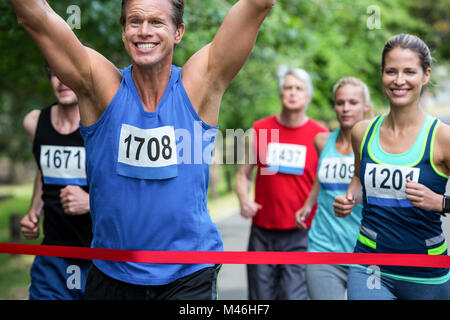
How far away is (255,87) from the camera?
12.5 meters

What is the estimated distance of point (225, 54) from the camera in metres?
2.45

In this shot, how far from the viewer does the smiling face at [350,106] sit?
428cm

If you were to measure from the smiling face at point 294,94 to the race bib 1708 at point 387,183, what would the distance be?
214 centimetres

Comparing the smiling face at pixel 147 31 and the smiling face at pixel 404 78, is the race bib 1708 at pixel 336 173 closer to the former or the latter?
the smiling face at pixel 404 78

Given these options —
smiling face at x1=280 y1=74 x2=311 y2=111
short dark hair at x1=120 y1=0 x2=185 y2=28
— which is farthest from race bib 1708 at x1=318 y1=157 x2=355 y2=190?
short dark hair at x1=120 y1=0 x2=185 y2=28

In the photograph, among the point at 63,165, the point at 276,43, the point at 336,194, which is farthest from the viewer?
the point at 276,43

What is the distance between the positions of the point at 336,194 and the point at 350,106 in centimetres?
60

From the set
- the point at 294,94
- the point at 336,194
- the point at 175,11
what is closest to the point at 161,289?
the point at 175,11

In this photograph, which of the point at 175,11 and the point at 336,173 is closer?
the point at 175,11

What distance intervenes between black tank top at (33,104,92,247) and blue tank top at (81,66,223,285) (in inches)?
47.7

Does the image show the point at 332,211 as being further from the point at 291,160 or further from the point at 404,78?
the point at 404,78

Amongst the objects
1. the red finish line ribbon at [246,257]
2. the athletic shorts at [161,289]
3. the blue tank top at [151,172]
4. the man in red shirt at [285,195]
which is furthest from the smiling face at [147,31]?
the man in red shirt at [285,195]

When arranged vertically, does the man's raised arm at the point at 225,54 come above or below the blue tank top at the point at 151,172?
above

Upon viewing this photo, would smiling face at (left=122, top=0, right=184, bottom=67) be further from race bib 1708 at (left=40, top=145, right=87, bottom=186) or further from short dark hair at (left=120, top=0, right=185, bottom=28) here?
race bib 1708 at (left=40, top=145, right=87, bottom=186)
